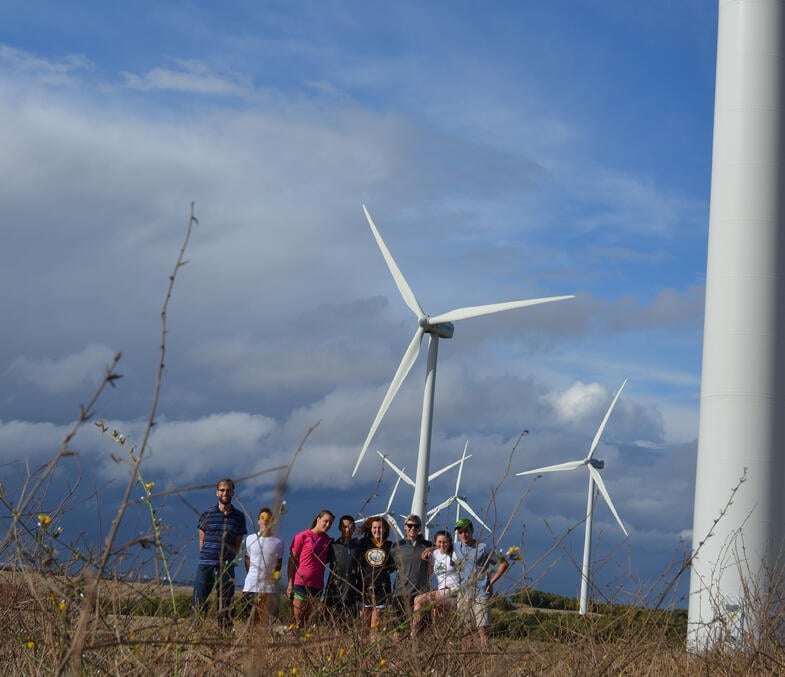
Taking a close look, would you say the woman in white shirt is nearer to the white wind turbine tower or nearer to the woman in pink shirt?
the woman in pink shirt

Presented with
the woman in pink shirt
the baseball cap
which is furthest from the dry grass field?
the woman in pink shirt

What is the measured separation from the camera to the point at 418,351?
33.4 metres

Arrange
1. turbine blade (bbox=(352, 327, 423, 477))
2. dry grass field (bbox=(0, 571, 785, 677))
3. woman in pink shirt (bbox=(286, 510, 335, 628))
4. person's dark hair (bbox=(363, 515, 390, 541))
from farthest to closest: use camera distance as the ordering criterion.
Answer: turbine blade (bbox=(352, 327, 423, 477)) < woman in pink shirt (bbox=(286, 510, 335, 628)) < person's dark hair (bbox=(363, 515, 390, 541)) < dry grass field (bbox=(0, 571, 785, 677))

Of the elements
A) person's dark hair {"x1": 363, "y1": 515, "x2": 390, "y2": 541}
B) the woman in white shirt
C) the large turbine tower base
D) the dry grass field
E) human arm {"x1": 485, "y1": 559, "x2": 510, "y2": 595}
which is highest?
the large turbine tower base

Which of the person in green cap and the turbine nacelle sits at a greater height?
the turbine nacelle

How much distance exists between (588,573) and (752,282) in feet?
43.0

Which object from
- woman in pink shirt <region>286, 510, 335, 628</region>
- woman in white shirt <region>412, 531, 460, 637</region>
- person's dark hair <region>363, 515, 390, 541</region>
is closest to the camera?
woman in white shirt <region>412, 531, 460, 637</region>

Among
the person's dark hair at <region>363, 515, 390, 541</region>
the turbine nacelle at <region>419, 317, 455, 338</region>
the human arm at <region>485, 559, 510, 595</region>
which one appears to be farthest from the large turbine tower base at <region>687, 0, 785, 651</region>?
the turbine nacelle at <region>419, 317, 455, 338</region>

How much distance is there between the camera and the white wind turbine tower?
31.8m

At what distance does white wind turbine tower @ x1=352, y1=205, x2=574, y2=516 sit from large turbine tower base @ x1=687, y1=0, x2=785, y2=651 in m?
11.8

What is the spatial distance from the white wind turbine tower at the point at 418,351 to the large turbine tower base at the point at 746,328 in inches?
466

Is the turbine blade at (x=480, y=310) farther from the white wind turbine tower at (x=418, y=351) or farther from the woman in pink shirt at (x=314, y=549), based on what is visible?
the woman in pink shirt at (x=314, y=549)

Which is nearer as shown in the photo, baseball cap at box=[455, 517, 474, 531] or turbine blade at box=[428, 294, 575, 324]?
baseball cap at box=[455, 517, 474, 531]

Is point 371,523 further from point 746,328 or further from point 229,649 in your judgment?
point 746,328
